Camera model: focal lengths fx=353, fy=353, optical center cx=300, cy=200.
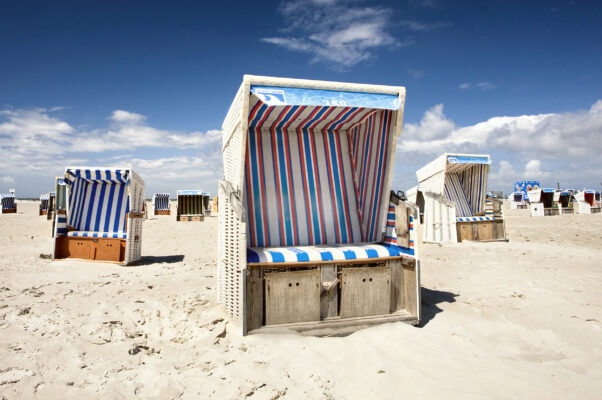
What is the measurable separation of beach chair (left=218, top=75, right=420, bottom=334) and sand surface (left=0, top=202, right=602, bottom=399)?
0.28m

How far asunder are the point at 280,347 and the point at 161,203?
25735 millimetres

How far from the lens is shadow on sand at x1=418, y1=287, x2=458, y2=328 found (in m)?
3.99

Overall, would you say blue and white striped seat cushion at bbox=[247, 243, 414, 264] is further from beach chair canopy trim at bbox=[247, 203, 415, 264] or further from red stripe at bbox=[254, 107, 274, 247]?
red stripe at bbox=[254, 107, 274, 247]

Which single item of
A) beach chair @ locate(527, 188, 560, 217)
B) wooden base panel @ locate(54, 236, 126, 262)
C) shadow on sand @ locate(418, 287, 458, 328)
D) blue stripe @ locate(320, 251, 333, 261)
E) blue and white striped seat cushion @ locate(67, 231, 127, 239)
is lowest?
shadow on sand @ locate(418, 287, 458, 328)

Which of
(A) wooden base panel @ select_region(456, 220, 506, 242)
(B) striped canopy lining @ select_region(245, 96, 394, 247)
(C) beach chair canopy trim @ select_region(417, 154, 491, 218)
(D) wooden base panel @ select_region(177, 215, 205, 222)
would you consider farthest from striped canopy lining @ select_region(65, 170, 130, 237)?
(D) wooden base panel @ select_region(177, 215, 205, 222)

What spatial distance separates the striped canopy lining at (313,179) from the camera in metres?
4.47

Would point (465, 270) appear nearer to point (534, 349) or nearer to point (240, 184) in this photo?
point (534, 349)

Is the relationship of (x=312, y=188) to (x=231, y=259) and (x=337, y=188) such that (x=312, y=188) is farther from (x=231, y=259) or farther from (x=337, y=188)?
(x=231, y=259)

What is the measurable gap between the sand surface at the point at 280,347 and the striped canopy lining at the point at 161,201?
21.1m

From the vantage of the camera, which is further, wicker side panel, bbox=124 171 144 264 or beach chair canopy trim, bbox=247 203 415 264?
wicker side panel, bbox=124 171 144 264

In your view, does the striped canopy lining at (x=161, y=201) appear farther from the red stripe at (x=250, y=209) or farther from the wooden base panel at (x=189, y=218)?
the red stripe at (x=250, y=209)

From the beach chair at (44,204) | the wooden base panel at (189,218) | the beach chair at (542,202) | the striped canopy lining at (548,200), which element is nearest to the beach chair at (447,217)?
the beach chair at (542,202)

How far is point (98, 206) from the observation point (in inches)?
303

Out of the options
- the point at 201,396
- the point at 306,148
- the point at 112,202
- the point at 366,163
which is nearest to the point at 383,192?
the point at 366,163
